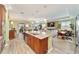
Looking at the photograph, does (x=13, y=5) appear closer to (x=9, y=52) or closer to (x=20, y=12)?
(x=20, y=12)

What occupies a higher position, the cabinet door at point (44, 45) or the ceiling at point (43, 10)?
the ceiling at point (43, 10)

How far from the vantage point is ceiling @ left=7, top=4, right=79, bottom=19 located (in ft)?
10.0

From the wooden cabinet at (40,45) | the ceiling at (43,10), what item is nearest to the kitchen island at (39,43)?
the wooden cabinet at (40,45)

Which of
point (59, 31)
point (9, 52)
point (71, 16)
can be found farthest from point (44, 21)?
point (9, 52)

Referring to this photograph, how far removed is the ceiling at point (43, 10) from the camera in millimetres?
3050

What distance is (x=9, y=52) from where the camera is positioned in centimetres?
311

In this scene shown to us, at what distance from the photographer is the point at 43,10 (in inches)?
121

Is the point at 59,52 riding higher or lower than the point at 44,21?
lower

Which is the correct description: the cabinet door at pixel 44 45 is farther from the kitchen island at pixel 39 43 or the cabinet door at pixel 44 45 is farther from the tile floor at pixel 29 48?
the tile floor at pixel 29 48

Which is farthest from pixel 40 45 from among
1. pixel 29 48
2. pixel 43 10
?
pixel 43 10

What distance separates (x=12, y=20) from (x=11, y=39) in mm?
414

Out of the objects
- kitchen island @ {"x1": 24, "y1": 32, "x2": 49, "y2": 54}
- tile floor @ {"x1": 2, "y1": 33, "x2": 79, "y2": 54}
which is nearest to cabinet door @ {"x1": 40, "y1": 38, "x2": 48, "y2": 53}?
kitchen island @ {"x1": 24, "y1": 32, "x2": 49, "y2": 54}

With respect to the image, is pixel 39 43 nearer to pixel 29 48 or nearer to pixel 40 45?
pixel 40 45
